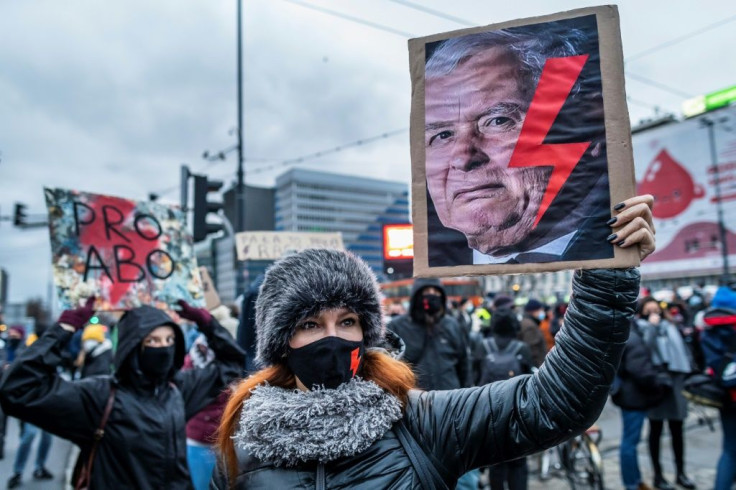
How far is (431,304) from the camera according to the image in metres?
4.74

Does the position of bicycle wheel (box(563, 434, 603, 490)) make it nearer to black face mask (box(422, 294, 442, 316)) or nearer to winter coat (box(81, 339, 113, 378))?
black face mask (box(422, 294, 442, 316))

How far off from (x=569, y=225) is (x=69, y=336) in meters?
2.86

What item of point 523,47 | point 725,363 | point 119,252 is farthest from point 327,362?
point 725,363

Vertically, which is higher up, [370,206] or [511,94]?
[370,206]

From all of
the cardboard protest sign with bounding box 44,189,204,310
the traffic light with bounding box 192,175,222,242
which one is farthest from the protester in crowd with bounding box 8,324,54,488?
the cardboard protest sign with bounding box 44,189,204,310

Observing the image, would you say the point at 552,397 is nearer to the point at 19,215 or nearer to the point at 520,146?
the point at 520,146

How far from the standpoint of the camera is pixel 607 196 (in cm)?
145

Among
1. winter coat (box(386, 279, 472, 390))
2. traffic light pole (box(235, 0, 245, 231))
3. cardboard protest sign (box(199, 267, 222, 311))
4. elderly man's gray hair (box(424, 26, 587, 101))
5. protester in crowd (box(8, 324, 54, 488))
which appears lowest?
protester in crowd (box(8, 324, 54, 488))

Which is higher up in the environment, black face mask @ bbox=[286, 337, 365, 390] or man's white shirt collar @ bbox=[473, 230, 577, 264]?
man's white shirt collar @ bbox=[473, 230, 577, 264]

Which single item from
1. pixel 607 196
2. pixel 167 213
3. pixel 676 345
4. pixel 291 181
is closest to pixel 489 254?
pixel 607 196

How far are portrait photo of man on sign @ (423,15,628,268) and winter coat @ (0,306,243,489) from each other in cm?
224

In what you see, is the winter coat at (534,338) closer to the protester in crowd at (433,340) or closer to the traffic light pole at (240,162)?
the protester in crowd at (433,340)

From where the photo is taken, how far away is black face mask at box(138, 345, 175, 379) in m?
3.18

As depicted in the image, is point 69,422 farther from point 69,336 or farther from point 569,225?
point 569,225
